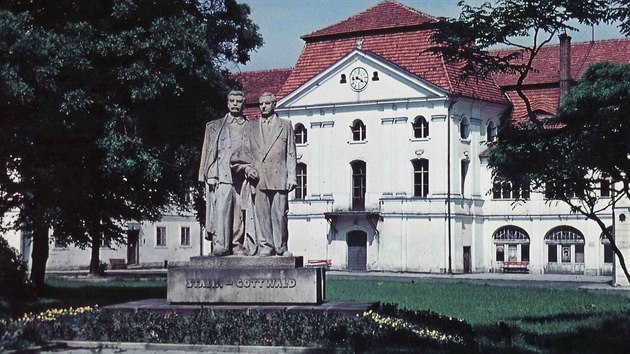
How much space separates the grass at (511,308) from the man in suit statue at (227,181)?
438 cm

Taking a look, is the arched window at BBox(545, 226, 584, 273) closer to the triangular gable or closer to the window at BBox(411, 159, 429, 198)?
the window at BBox(411, 159, 429, 198)

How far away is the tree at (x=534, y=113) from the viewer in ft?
54.2

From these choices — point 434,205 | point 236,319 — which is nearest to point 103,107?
point 236,319

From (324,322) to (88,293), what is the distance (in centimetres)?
1762

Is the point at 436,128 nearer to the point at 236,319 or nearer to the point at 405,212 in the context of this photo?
the point at 405,212

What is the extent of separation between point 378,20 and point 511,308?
33034mm

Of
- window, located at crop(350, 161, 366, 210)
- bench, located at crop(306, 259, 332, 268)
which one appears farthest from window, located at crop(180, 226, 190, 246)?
window, located at crop(350, 161, 366, 210)

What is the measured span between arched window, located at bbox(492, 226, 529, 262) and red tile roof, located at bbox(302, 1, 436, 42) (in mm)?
12574

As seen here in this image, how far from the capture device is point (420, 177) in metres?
51.3

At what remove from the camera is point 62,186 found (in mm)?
22375

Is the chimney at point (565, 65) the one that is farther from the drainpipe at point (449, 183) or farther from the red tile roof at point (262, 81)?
the red tile roof at point (262, 81)

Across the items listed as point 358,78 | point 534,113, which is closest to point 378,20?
point 358,78

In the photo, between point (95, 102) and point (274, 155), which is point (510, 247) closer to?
point (95, 102)

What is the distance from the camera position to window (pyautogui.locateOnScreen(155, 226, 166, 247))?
60.8 meters
